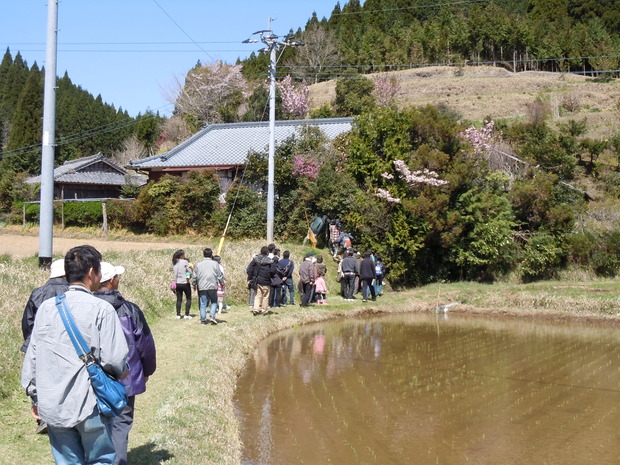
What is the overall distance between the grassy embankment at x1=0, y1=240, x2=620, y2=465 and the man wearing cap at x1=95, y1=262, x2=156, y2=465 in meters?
0.93

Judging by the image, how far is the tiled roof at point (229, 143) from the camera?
30438 millimetres

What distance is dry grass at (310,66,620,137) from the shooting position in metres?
49.7

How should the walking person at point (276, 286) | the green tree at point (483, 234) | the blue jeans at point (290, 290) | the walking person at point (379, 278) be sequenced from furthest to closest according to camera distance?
the green tree at point (483, 234) < the walking person at point (379, 278) < the blue jeans at point (290, 290) < the walking person at point (276, 286)

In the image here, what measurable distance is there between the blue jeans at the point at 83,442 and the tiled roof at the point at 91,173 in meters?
37.4

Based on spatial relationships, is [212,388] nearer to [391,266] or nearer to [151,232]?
[391,266]

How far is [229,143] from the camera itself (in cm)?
3241

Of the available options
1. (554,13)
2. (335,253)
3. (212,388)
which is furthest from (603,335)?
(554,13)

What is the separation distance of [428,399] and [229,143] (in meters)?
25.1

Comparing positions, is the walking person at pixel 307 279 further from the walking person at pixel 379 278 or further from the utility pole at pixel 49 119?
the utility pole at pixel 49 119

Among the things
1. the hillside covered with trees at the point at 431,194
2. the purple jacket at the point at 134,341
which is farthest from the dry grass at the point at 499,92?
the purple jacket at the point at 134,341

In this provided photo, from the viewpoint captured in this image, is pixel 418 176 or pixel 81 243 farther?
pixel 81 243

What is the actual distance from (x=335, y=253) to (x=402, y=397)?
1404 centimetres

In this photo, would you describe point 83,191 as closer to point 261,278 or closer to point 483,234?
point 483,234

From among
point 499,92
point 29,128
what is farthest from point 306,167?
point 499,92
